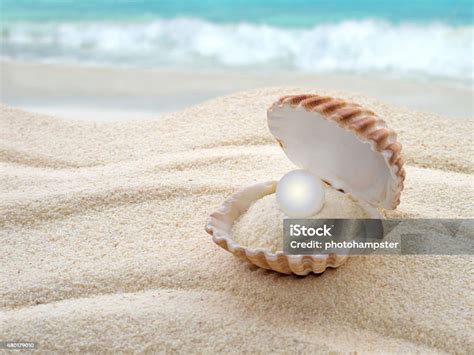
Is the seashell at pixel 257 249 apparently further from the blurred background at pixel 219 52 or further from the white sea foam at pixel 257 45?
the white sea foam at pixel 257 45

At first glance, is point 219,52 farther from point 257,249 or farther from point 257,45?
point 257,249

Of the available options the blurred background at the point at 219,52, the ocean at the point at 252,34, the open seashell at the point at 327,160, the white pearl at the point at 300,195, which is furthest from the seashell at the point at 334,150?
the ocean at the point at 252,34

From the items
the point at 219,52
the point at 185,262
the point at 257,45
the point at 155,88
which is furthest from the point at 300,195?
the point at 257,45

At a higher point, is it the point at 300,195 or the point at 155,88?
the point at 300,195

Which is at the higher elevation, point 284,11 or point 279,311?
point 284,11

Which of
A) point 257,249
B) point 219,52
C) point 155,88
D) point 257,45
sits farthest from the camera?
point 257,45

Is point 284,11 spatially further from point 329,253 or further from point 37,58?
point 329,253

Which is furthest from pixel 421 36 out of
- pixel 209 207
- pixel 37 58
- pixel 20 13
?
pixel 209 207
